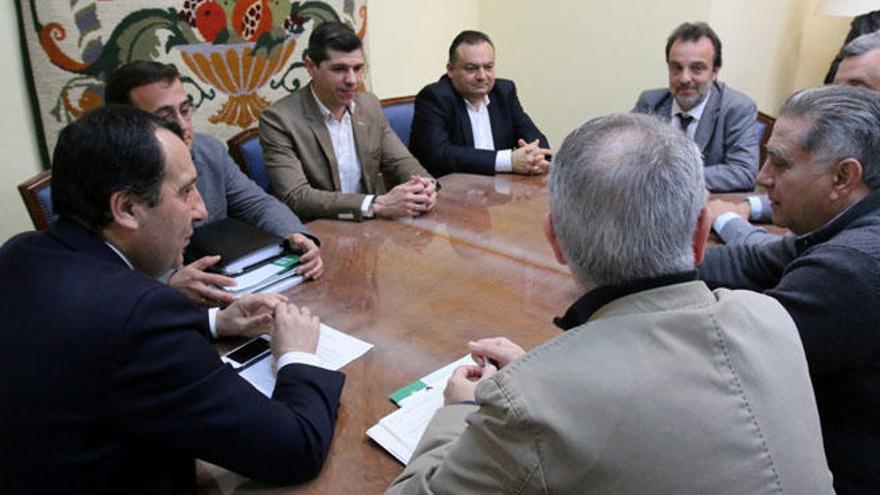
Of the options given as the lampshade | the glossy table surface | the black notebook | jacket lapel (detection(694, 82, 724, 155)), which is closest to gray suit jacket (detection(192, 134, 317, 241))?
the glossy table surface

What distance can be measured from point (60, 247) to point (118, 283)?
0.16 meters

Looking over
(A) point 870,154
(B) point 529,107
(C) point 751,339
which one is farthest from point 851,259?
(B) point 529,107

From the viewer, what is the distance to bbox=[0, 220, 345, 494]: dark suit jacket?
877mm

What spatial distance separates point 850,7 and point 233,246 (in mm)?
3663

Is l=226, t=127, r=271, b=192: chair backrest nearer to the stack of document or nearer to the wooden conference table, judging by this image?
the wooden conference table

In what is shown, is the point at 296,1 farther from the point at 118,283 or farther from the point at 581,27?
the point at 118,283

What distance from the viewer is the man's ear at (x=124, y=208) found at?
101 cm

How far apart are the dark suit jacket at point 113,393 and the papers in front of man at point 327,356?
8.7 inches

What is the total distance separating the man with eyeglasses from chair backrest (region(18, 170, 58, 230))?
328 millimetres

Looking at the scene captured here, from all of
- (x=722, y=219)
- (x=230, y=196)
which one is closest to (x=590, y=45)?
(x=722, y=219)

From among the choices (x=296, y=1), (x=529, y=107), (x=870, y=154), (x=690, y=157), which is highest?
(x=296, y=1)

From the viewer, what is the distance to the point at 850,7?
140 inches

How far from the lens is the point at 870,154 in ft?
4.22

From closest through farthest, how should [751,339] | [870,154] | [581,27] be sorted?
[751,339] → [870,154] → [581,27]
